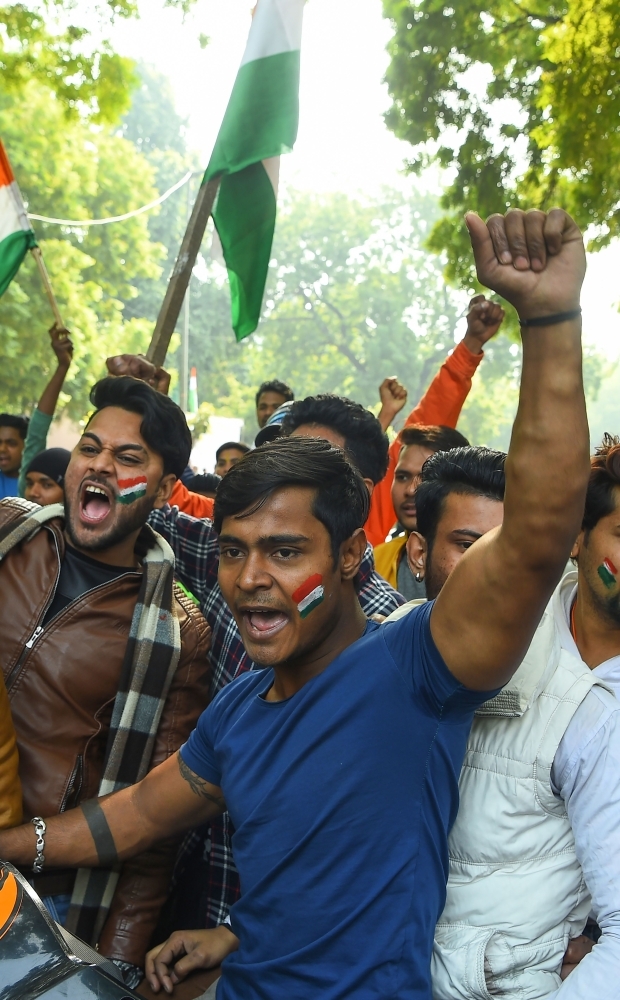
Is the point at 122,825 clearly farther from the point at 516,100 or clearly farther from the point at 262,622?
the point at 516,100

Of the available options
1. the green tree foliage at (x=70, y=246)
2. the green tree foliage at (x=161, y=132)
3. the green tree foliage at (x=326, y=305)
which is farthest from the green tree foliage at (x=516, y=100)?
the green tree foliage at (x=161, y=132)

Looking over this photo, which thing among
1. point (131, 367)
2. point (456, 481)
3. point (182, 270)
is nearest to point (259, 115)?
point (182, 270)

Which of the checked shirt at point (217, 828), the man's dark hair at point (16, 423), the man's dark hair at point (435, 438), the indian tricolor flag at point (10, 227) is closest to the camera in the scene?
the checked shirt at point (217, 828)

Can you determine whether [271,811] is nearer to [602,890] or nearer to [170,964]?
[602,890]

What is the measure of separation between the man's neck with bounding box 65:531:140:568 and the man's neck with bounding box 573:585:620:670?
4.61 feet

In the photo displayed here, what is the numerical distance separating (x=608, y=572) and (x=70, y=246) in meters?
21.7

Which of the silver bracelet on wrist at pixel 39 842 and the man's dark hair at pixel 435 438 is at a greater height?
the man's dark hair at pixel 435 438

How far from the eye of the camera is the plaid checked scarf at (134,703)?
2568 millimetres

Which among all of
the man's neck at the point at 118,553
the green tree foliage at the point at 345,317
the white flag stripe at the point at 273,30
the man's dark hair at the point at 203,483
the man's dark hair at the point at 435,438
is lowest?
the man's neck at the point at 118,553

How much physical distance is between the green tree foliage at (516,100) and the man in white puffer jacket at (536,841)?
21.8 ft

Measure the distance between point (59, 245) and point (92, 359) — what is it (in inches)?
169

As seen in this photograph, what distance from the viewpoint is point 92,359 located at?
25.7 m

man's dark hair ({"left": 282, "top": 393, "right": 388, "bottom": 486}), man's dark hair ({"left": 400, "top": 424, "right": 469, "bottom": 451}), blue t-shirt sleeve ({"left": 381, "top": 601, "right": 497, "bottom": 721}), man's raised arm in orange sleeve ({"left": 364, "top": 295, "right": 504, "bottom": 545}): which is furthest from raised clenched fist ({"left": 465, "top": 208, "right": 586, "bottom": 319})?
man's raised arm in orange sleeve ({"left": 364, "top": 295, "right": 504, "bottom": 545})

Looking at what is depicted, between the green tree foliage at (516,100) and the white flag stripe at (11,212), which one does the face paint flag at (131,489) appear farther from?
the green tree foliage at (516,100)
